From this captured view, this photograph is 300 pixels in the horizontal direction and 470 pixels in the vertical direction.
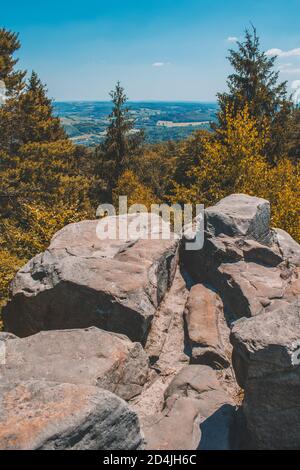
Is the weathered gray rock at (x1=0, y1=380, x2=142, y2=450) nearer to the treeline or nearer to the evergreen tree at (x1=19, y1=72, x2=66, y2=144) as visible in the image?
the treeline

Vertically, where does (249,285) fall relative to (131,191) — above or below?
below

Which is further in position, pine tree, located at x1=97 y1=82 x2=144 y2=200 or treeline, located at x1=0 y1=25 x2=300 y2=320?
pine tree, located at x1=97 y1=82 x2=144 y2=200

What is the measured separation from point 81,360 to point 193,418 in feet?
12.5

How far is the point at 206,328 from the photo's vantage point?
49.5 ft

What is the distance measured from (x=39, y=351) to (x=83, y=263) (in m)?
3.98

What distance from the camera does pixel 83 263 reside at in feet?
49.4

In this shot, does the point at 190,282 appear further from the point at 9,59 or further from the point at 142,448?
the point at 9,59

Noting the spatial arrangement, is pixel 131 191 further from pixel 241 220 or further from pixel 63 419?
pixel 63 419

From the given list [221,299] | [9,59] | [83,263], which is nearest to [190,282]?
[221,299]

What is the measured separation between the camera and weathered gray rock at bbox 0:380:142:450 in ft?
24.2

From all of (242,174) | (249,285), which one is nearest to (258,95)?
(242,174)

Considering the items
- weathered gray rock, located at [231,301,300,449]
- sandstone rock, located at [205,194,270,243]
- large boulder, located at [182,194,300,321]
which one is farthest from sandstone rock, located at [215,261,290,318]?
weathered gray rock, located at [231,301,300,449]

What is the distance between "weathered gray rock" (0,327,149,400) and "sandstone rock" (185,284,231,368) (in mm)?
2130

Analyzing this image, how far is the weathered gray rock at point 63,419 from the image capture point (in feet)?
24.2
